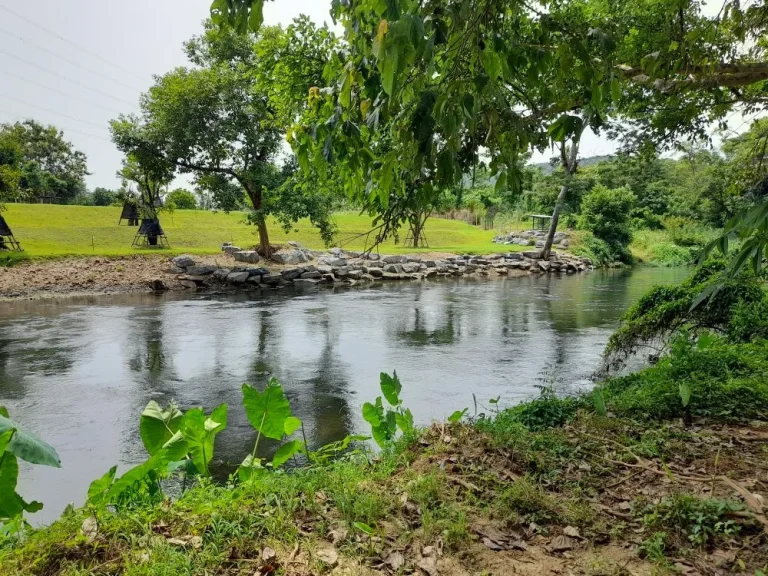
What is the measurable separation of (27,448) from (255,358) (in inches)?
262

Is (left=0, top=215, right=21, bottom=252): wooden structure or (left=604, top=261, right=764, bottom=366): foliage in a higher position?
(left=0, top=215, right=21, bottom=252): wooden structure

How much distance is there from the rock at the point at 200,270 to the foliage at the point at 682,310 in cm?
1473

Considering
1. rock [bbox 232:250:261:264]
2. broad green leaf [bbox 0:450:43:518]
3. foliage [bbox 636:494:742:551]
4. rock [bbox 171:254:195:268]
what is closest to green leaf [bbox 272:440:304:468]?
broad green leaf [bbox 0:450:43:518]

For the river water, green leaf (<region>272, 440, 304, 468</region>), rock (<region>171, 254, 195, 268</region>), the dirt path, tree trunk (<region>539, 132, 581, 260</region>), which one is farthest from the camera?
tree trunk (<region>539, 132, 581, 260</region>)

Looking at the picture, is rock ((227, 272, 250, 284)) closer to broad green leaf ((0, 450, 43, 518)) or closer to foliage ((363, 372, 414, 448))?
foliage ((363, 372, 414, 448))

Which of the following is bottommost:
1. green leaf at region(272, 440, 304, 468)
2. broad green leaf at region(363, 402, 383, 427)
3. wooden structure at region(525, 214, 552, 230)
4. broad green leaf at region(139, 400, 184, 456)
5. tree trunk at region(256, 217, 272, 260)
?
green leaf at region(272, 440, 304, 468)

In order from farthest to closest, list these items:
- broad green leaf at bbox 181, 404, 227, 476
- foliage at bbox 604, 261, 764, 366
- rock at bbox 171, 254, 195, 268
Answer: rock at bbox 171, 254, 195, 268 < foliage at bbox 604, 261, 764, 366 < broad green leaf at bbox 181, 404, 227, 476

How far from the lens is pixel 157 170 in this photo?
19.6 meters

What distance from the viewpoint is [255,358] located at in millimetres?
9062

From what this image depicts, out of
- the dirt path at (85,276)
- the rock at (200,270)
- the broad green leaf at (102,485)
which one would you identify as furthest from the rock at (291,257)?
the broad green leaf at (102,485)

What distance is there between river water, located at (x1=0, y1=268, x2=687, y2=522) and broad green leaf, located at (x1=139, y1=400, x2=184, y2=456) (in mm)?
1259

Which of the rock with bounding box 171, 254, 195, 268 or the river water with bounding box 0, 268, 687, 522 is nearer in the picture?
the river water with bounding box 0, 268, 687, 522

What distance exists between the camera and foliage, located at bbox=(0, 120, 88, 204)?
3891 cm

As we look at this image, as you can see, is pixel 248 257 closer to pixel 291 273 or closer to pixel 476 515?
pixel 291 273
